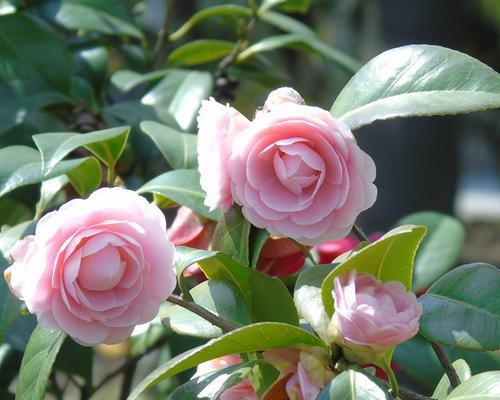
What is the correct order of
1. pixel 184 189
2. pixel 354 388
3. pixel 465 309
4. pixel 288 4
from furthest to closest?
pixel 288 4 → pixel 184 189 → pixel 465 309 → pixel 354 388

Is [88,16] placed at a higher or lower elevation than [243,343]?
lower

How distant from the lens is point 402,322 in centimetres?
61

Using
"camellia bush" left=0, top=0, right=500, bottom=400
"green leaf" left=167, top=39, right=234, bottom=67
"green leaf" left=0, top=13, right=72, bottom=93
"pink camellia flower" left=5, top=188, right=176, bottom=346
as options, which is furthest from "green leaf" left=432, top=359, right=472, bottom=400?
"green leaf" left=167, top=39, right=234, bottom=67

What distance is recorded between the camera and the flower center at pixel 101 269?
0.66 meters

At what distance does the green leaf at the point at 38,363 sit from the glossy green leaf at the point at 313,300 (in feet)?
0.62

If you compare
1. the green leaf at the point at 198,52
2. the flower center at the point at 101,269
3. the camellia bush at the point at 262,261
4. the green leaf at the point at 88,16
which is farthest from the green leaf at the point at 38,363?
the green leaf at the point at 198,52

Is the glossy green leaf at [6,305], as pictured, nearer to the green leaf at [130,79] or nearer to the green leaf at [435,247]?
the green leaf at [130,79]

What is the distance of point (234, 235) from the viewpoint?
770 millimetres

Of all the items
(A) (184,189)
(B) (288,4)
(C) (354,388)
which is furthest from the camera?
(B) (288,4)

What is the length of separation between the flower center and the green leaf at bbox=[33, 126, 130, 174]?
0.48ft

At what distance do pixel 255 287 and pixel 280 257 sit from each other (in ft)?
0.37

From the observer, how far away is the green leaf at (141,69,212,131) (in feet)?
3.90

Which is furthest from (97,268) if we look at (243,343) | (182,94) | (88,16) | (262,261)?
(88,16)

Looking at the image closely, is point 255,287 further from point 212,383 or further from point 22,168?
point 22,168
